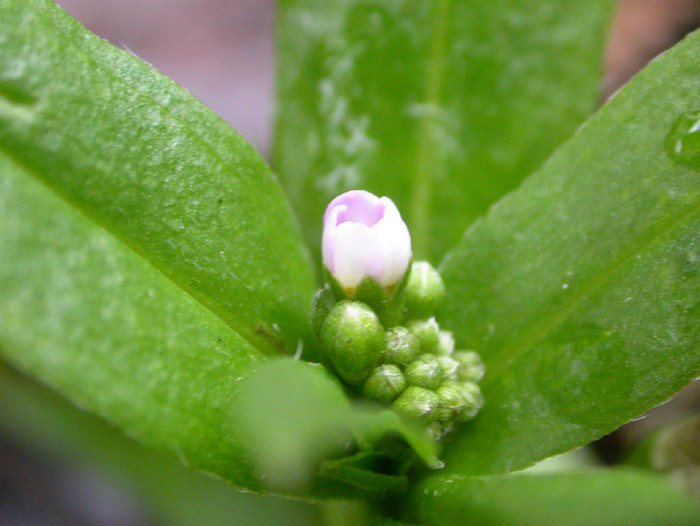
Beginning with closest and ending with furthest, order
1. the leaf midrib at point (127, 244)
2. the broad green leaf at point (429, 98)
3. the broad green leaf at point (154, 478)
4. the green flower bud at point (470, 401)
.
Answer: the leaf midrib at point (127, 244) < the green flower bud at point (470, 401) < the broad green leaf at point (154, 478) < the broad green leaf at point (429, 98)

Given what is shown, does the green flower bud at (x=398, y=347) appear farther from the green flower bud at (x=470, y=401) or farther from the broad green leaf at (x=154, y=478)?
the broad green leaf at (x=154, y=478)

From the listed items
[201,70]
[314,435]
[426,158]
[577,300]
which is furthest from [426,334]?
[201,70]

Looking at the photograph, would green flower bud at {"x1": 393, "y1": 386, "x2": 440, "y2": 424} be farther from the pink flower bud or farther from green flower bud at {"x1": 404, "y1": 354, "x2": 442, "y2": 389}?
the pink flower bud

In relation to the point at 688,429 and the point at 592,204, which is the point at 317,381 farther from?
the point at 688,429

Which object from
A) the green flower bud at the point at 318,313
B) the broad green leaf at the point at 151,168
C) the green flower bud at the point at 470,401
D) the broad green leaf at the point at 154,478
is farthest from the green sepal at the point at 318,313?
the broad green leaf at the point at 154,478

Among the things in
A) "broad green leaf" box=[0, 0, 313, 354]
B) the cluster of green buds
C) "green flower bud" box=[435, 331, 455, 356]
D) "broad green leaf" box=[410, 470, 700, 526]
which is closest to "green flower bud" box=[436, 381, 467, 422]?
the cluster of green buds

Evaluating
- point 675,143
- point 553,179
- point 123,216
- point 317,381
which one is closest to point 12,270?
point 123,216

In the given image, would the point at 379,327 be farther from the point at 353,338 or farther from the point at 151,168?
the point at 151,168
